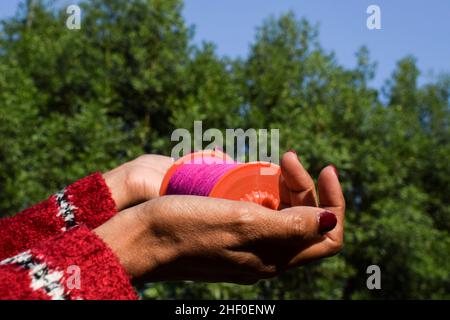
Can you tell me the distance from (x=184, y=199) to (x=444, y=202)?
15.7 metres

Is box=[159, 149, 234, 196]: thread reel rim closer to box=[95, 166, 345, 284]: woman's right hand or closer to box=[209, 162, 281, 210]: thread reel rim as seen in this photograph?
box=[209, 162, 281, 210]: thread reel rim

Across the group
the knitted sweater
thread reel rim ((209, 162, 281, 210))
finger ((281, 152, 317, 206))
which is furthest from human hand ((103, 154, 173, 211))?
the knitted sweater

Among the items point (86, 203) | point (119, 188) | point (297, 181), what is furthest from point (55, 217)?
point (297, 181)

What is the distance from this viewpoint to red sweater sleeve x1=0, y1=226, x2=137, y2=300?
0.91 meters

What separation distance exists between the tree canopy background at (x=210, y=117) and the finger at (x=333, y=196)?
6.55 meters

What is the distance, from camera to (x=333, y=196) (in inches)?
60.7

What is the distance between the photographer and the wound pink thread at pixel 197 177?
1.85m

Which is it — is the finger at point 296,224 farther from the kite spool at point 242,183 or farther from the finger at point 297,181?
the kite spool at point 242,183

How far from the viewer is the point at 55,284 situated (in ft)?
3.03

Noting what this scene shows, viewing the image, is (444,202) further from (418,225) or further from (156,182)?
(156,182)

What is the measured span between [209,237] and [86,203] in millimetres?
589

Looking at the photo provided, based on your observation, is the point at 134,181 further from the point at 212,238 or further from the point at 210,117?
the point at 210,117

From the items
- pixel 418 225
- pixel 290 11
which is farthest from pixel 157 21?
pixel 418 225

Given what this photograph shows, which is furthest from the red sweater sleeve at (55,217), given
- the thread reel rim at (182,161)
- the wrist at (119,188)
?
the thread reel rim at (182,161)
